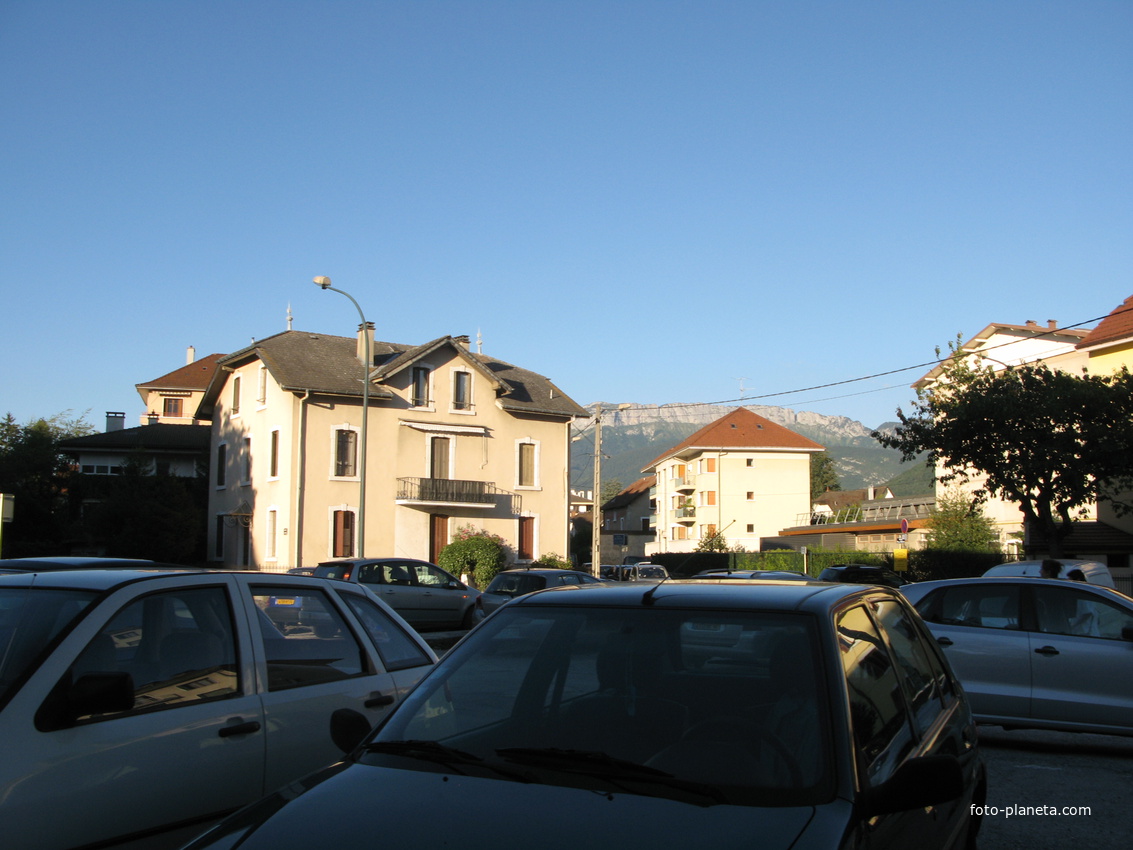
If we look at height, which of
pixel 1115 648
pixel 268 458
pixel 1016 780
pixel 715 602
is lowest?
pixel 1016 780

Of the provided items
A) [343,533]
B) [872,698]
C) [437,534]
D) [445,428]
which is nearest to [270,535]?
[343,533]

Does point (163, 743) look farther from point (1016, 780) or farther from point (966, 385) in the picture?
point (966, 385)

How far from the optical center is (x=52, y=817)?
138 inches

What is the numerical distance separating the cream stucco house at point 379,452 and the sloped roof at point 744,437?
35.1 m

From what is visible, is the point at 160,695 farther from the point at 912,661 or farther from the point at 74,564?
the point at 912,661

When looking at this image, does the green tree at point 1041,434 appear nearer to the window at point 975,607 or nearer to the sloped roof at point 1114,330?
the sloped roof at point 1114,330

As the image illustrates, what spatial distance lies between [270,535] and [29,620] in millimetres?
37978

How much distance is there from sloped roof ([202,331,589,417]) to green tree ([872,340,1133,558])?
19.1m

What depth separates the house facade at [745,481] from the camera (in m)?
79.4

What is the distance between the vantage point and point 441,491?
138 feet

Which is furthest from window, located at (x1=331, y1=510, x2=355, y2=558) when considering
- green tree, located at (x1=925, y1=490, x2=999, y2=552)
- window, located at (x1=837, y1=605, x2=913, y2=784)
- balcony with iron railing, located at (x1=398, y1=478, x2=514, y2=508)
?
window, located at (x1=837, y1=605, x2=913, y2=784)

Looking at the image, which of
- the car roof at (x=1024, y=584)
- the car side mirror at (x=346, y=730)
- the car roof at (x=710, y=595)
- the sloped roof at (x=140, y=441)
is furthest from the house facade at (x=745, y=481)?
the car side mirror at (x=346, y=730)

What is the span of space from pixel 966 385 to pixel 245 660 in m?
30.8

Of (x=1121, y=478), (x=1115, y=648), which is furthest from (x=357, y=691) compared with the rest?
(x=1121, y=478)
